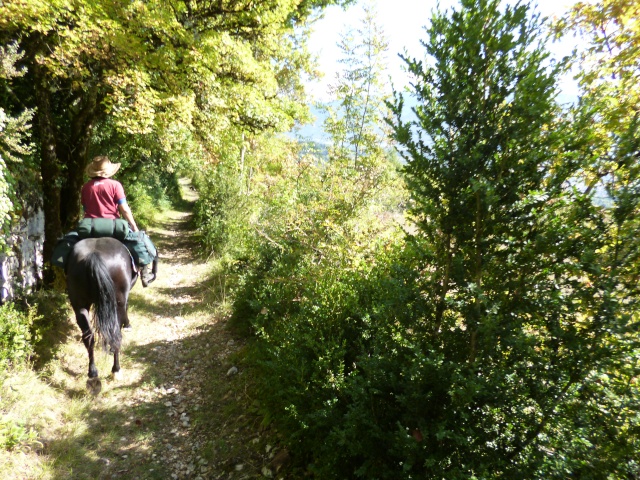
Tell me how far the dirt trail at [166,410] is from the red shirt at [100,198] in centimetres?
197

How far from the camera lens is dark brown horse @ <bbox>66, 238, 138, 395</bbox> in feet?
13.1

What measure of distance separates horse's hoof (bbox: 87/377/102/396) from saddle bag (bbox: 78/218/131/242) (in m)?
1.85

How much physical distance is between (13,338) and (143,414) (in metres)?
1.67

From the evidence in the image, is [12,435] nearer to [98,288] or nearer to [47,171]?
[98,288]

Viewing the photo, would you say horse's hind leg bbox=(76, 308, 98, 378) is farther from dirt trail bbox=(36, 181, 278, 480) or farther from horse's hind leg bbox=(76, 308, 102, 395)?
A: dirt trail bbox=(36, 181, 278, 480)

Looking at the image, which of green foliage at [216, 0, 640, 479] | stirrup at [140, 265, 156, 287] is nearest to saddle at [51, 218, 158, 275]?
stirrup at [140, 265, 156, 287]

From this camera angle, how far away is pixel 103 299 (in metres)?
4.01

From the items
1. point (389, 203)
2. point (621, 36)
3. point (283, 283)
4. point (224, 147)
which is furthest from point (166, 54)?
point (621, 36)

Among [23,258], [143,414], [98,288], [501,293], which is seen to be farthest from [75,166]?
[501,293]

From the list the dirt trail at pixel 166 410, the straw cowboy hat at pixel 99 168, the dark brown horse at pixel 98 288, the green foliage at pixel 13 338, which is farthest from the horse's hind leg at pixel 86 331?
the straw cowboy hat at pixel 99 168

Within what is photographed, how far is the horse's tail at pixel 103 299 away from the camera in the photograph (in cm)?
395

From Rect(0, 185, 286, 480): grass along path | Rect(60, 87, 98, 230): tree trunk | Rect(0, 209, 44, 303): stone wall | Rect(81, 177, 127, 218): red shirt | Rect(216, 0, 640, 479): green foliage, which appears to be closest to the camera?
Rect(216, 0, 640, 479): green foliage

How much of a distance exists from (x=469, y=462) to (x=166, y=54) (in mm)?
6085

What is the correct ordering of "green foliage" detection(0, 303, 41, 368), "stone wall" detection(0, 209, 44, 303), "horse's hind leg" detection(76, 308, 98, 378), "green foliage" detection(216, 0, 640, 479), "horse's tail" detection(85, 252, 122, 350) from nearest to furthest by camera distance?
"green foliage" detection(216, 0, 640, 479) < "green foliage" detection(0, 303, 41, 368) < "horse's tail" detection(85, 252, 122, 350) < "horse's hind leg" detection(76, 308, 98, 378) < "stone wall" detection(0, 209, 44, 303)
